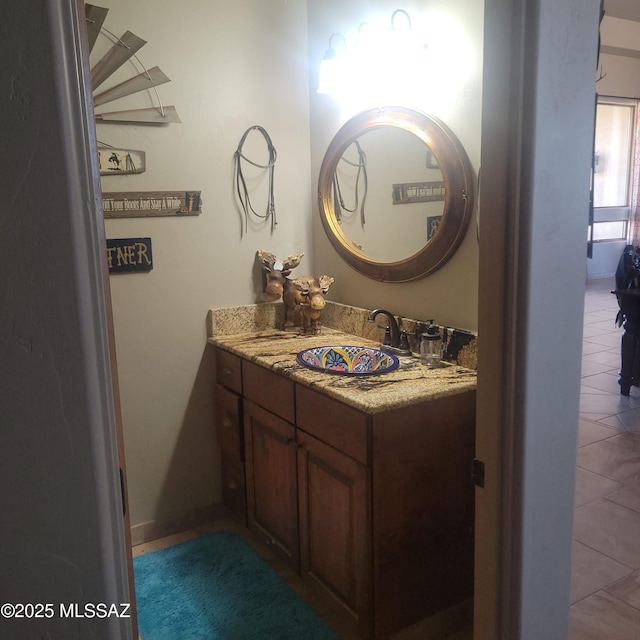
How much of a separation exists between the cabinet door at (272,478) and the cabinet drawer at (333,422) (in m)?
0.14

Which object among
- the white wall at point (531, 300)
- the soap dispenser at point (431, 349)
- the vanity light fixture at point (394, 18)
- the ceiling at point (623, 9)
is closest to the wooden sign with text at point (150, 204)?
the vanity light fixture at point (394, 18)

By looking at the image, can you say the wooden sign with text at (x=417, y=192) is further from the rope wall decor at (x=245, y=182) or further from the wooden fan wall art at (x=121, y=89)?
the wooden fan wall art at (x=121, y=89)

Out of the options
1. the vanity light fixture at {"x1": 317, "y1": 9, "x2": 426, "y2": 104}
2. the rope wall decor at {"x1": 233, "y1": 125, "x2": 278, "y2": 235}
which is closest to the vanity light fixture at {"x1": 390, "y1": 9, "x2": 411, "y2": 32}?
the vanity light fixture at {"x1": 317, "y1": 9, "x2": 426, "y2": 104}

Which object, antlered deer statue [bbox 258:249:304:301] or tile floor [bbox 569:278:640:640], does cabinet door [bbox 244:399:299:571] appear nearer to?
antlered deer statue [bbox 258:249:304:301]

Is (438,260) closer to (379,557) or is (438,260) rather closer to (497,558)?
(379,557)

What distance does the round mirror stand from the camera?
7.41 feet

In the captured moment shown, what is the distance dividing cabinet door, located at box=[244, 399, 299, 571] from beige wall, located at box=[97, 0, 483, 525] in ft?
1.14

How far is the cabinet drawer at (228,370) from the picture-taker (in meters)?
2.68

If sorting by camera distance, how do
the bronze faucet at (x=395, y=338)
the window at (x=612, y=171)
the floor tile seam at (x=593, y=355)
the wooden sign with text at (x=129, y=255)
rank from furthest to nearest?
the window at (x=612, y=171)
the floor tile seam at (x=593, y=355)
the wooden sign with text at (x=129, y=255)
the bronze faucet at (x=395, y=338)

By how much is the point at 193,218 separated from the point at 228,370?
69 centimetres

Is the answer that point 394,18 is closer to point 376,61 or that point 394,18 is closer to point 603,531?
point 376,61

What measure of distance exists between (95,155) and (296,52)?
2.32 metres

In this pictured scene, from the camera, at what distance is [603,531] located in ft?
9.07

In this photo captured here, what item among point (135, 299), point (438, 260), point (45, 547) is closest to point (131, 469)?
point (135, 299)
